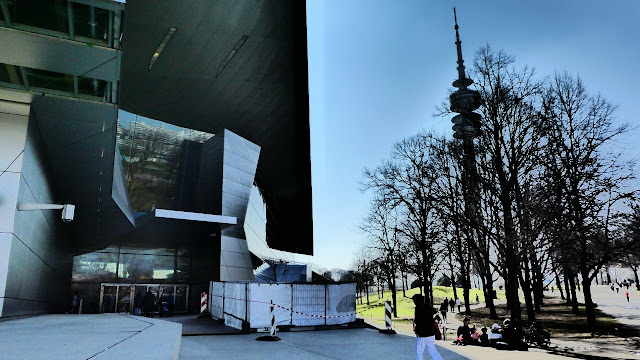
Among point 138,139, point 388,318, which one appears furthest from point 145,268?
point 388,318

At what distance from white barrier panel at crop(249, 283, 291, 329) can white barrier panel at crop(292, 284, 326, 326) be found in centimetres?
31

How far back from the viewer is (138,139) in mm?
29203

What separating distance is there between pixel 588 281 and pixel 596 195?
14.2ft

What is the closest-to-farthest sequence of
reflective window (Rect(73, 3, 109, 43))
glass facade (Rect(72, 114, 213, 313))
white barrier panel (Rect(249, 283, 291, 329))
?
reflective window (Rect(73, 3, 109, 43))
white barrier panel (Rect(249, 283, 291, 329))
glass facade (Rect(72, 114, 213, 313))

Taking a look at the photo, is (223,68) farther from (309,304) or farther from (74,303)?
(74,303)

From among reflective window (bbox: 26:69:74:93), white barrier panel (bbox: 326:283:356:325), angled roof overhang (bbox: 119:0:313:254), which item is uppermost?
angled roof overhang (bbox: 119:0:313:254)

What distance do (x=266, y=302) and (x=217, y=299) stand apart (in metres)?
5.91

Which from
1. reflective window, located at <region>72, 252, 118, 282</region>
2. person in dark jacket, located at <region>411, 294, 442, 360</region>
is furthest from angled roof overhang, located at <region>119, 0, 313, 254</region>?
person in dark jacket, located at <region>411, 294, 442, 360</region>

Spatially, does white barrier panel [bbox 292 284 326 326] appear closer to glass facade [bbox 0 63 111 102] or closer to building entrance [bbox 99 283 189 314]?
glass facade [bbox 0 63 111 102]

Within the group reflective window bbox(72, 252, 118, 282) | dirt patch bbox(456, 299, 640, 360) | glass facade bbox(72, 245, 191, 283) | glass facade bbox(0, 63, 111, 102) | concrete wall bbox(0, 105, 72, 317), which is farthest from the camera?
glass facade bbox(72, 245, 191, 283)

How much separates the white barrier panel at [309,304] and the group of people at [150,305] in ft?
36.9

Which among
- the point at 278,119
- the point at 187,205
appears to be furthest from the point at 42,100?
the point at 278,119

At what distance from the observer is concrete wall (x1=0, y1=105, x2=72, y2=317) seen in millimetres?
11500

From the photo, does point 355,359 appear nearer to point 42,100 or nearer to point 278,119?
point 42,100
